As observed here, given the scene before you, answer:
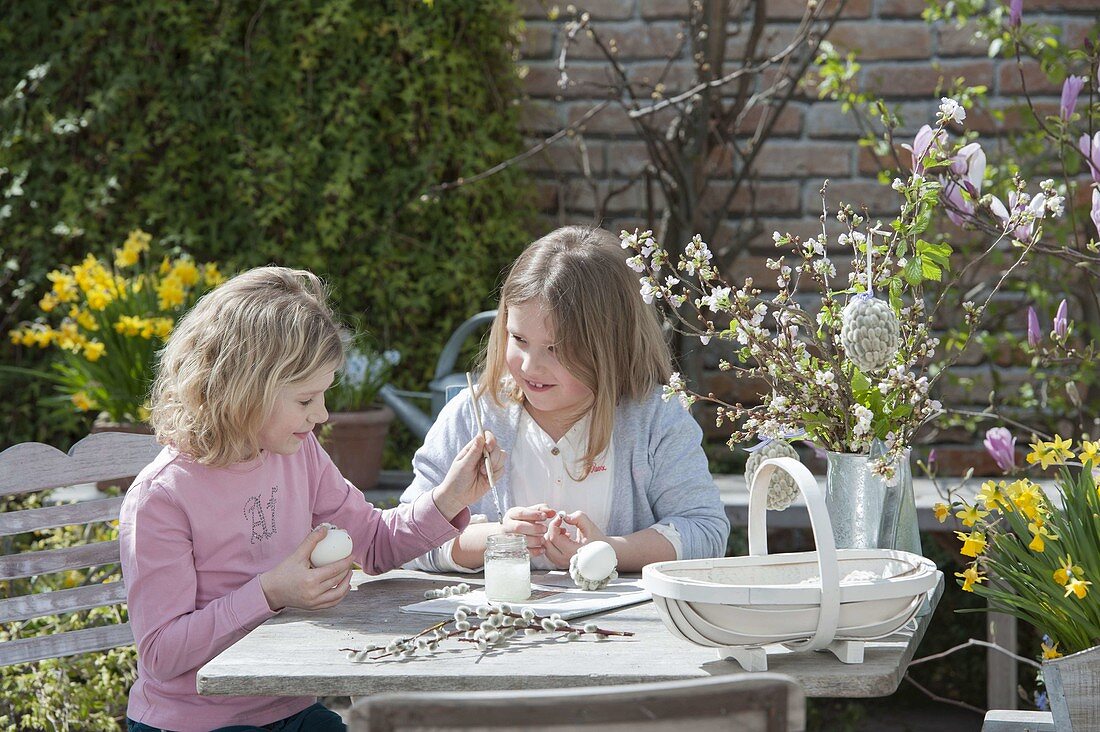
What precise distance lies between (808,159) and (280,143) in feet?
5.38

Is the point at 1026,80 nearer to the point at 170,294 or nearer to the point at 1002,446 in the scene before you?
the point at 1002,446

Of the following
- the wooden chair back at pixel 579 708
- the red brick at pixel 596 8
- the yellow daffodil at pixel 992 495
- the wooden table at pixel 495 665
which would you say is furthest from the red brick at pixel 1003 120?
the wooden chair back at pixel 579 708

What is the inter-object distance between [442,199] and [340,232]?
33 centimetres

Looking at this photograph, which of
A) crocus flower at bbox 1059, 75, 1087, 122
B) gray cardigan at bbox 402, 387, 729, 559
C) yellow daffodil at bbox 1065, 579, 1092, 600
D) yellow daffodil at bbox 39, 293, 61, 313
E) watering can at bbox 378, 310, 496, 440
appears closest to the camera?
yellow daffodil at bbox 1065, 579, 1092, 600

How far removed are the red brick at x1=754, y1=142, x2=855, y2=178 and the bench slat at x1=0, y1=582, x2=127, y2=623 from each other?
2360 millimetres

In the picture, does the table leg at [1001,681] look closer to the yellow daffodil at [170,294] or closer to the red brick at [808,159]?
the red brick at [808,159]

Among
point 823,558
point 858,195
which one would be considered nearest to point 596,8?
point 858,195

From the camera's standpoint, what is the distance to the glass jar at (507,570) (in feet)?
5.85

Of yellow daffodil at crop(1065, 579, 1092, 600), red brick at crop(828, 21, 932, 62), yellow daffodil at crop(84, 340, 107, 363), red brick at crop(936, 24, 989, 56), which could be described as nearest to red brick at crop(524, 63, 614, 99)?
red brick at crop(828, 21, 932, 62)

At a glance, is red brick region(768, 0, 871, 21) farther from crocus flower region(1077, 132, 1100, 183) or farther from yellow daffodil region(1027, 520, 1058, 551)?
yellow daffodil region(1027, 520, 1058, 551)

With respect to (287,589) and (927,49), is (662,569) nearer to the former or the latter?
(287,589)

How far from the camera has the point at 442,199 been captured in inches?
153

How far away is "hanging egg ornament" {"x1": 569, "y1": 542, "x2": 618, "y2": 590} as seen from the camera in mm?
1854

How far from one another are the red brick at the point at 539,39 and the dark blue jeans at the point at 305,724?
254 cm
